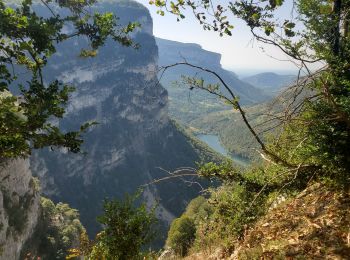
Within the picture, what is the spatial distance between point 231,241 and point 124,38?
5965mm

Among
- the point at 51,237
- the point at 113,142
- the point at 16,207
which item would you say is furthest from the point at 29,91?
the point at 113,142

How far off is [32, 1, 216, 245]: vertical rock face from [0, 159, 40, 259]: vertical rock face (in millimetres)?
68890

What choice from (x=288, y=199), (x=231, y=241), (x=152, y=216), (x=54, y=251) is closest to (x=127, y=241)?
(x=152, y=216)

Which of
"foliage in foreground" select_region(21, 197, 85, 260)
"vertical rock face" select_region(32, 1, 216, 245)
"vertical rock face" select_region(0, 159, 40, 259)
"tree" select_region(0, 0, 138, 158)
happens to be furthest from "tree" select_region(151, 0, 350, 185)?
"vertical rock face" select_region(32, 1, 216, 245)

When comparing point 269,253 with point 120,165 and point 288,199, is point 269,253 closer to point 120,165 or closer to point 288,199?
point 288,199

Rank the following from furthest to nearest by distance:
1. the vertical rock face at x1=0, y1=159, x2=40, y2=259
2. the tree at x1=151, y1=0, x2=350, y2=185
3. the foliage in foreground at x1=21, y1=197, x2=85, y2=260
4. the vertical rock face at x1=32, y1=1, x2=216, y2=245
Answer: the vertical rock face at x1=32, y1=1, x2=216, y2=245, the foliage in foreground at x1=21, y1=197, x2=85, y2=260, the vertical rock face at x1=0, y1=159, x2=40, y2=259, the tree at x1=151, y1=0, x2=350, y2=185

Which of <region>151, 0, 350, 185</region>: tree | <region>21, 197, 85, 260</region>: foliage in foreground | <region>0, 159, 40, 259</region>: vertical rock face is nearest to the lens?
<region>151, 0, 350, 185</region>: tree

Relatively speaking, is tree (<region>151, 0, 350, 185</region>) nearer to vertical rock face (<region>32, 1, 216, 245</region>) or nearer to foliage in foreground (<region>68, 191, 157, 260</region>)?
foliage in foreground (<region>68, 191, 157, 260</region>)

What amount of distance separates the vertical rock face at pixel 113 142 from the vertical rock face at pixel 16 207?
68.9m

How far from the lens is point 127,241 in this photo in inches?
349

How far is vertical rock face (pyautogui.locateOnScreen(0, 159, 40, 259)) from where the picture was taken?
3847 cm

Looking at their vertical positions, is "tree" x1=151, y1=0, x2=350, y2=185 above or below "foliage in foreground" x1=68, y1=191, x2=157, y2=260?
above

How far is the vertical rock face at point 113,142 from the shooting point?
131750mm

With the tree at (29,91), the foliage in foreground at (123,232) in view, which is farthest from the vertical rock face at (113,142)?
the tree at (29,91)
